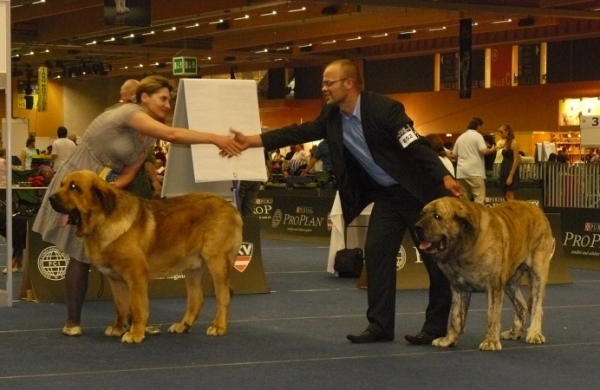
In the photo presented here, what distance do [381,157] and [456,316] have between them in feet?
3.55

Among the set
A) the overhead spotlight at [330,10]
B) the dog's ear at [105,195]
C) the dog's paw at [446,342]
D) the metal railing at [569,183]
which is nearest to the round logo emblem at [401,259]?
the dog's paw at [446,342]

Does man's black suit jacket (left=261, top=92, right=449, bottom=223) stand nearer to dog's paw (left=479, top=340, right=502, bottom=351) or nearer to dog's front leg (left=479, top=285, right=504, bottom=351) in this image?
dog's front leg (left=479, top=285, right=504, bottom=351)

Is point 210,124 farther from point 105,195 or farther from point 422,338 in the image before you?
point 422,338

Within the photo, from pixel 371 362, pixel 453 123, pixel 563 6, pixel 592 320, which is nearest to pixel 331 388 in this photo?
pixel 371 362

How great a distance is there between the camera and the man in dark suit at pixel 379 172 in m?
6.54

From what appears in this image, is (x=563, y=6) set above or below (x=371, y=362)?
above

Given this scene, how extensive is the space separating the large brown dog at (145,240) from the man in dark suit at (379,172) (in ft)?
2.02

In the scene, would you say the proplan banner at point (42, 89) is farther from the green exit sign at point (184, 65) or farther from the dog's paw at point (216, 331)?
the dog's paw at point (216, 331)

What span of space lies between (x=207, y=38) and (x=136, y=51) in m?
2.51

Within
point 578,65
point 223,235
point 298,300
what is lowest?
point 298,300

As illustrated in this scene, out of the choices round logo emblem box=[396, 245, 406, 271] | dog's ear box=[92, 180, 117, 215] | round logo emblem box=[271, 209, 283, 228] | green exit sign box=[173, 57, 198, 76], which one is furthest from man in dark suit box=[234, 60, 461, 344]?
green exit sign box=[173, 57, 198, 76]

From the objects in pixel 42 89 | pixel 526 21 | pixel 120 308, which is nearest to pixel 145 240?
pixel 120 308

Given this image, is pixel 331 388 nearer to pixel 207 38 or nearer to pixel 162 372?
pixel 162 372

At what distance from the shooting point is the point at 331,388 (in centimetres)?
537
